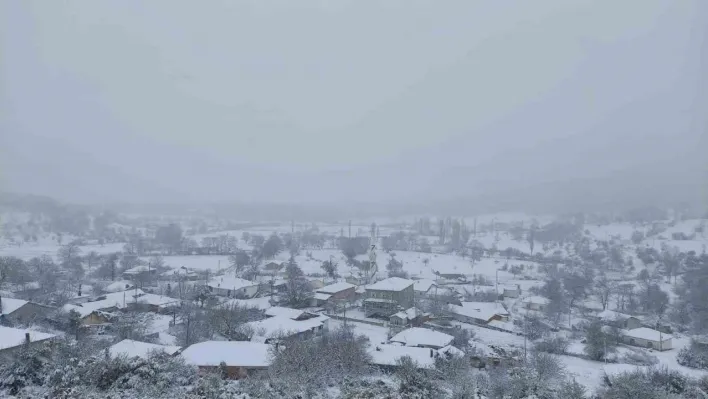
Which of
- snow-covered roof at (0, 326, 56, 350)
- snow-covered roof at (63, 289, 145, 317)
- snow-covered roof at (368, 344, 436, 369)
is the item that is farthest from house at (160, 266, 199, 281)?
snow-covered roof at (368, 344, 436, 369)

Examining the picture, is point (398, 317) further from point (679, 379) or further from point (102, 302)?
point (102, 302)

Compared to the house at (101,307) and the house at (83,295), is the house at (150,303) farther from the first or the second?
the house at (83,295)

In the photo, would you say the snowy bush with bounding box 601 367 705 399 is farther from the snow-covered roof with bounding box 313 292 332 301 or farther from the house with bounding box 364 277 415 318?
the snow-covered roof with bounding box 313 292 332 301

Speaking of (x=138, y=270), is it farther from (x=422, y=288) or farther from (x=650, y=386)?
(x=650, y=386)

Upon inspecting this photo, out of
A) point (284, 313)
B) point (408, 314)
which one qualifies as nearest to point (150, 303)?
point (284, 313)

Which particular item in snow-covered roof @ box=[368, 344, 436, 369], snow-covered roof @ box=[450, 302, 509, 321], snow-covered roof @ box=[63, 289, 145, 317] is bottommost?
snow-covered roof @ box=[450, 302, 509, 321]

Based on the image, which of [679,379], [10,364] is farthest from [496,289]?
[10,364]

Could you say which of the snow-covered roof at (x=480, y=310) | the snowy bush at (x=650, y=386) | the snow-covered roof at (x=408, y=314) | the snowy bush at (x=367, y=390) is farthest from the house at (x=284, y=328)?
the snowy bush at (x=650, y=386)
